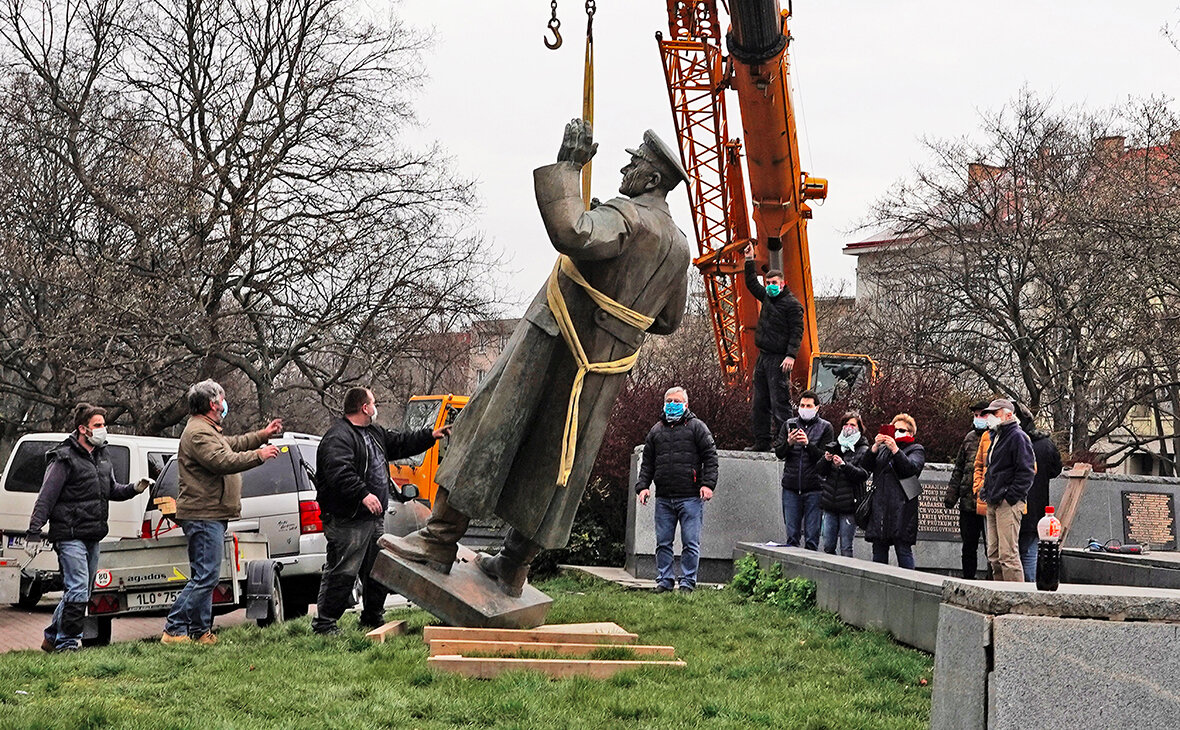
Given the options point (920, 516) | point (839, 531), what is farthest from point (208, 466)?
point (920, 516)

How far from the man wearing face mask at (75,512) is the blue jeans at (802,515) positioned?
6.36m

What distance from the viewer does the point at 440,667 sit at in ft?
22.4

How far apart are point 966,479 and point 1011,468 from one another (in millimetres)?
1156

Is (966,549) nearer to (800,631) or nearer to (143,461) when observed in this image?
(800,631)

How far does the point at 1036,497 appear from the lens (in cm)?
1179

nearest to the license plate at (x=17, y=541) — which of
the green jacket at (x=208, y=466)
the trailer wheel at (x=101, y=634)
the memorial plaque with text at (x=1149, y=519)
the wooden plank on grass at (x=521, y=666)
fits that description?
the trailer wheel at (x=101, y=634)

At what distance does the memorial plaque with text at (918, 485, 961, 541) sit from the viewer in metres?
15.3

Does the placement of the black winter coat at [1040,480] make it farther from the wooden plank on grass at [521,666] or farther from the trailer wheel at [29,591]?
the trailer wheel at [29,591]

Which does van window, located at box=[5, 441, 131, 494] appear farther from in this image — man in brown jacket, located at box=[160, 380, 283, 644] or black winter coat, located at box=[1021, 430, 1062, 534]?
black winter coat, located at box=[1021, 430, 1062, 534]

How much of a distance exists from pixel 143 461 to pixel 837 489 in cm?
755

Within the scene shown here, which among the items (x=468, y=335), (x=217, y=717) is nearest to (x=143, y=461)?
(x=217, y=717)

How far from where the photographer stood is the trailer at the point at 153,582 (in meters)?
10.0

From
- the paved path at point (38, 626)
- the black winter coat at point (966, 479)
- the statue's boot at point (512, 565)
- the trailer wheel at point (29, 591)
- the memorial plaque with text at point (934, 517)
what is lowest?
the paved path at point (38, 626)

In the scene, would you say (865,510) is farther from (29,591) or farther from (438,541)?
(29,591)
